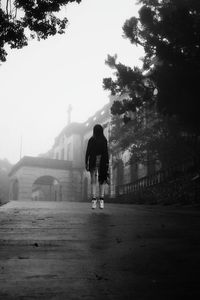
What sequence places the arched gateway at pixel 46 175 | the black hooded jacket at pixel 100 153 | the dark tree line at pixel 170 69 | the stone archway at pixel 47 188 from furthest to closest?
the stone archway at pixel 47 188 < the arched gateway at pixel 46 175 < the dark tree line at pixel 170 69 < the black hooded jacket at pixel 100 153

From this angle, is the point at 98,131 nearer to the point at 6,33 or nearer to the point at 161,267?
the point at 6,33

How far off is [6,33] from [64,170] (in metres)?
29.2

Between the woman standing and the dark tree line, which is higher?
the dark tree line

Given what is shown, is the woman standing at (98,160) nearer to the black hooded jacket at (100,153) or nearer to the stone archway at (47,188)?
the black hooded jacket at (100,153)

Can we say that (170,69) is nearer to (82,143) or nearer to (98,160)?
(98,160)

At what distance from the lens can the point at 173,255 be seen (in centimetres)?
255

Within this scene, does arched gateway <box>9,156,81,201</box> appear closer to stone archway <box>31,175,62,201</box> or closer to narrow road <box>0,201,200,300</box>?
stone archway <box>31,175,62,201</box>

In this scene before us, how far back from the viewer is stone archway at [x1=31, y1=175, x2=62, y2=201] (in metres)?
40.0

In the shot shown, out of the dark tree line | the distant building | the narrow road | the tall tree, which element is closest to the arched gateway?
the distant building

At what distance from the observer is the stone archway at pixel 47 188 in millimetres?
40041

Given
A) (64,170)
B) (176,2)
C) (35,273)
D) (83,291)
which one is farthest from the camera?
(64,170)

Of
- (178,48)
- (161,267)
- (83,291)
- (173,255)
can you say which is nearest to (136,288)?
(83,291)

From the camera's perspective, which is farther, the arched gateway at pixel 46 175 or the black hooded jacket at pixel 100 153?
the arched gateway at pixel 46 175

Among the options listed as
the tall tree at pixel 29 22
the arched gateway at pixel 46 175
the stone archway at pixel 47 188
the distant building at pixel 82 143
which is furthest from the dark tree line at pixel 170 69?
the stone archway at pixel 47 188
